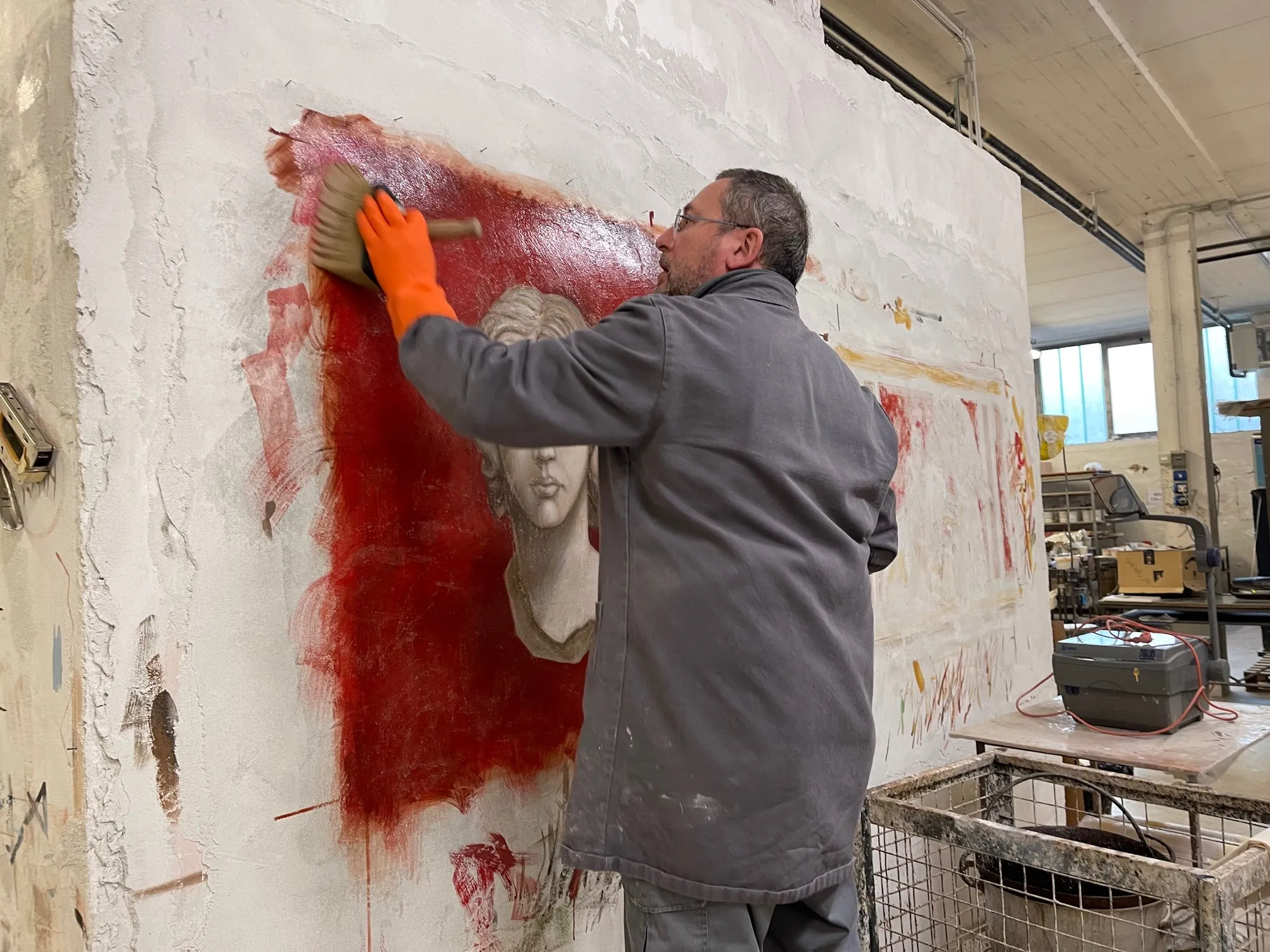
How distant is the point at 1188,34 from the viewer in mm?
4969

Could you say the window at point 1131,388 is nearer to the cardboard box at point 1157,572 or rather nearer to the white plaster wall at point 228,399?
the cardboard box at point 1157,572

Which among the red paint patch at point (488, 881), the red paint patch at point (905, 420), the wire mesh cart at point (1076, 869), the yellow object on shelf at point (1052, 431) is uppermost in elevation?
the yellow object on shelf at point (1052, 431)

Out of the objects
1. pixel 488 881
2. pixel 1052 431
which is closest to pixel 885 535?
pixel 488 881

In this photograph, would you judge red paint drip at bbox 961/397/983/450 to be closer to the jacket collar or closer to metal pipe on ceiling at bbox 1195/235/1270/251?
the jacket collar

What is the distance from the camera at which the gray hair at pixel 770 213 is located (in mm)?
1538

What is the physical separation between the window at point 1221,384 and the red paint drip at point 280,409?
44.3 feet

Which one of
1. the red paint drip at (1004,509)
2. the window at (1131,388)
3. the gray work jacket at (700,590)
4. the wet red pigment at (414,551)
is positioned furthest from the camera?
the window at (1131,388)

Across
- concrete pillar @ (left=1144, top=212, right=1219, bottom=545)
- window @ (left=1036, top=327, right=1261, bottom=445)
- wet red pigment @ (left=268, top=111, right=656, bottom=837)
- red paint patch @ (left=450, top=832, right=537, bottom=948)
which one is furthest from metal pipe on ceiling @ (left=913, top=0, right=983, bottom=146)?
window @ (left=1036, top=327, right=1261, bottom=445)

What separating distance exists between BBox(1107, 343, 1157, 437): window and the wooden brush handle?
13.0m

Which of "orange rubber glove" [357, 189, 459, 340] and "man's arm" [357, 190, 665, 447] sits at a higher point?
"orange rubber glove" [357, 189, 459, 340]

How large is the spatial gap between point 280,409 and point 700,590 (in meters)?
0.66

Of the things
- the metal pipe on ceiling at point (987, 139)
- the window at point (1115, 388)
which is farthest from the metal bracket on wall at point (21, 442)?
the window at point (1115, 388)

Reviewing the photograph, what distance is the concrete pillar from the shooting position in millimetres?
7699

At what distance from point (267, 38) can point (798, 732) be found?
1.26m
